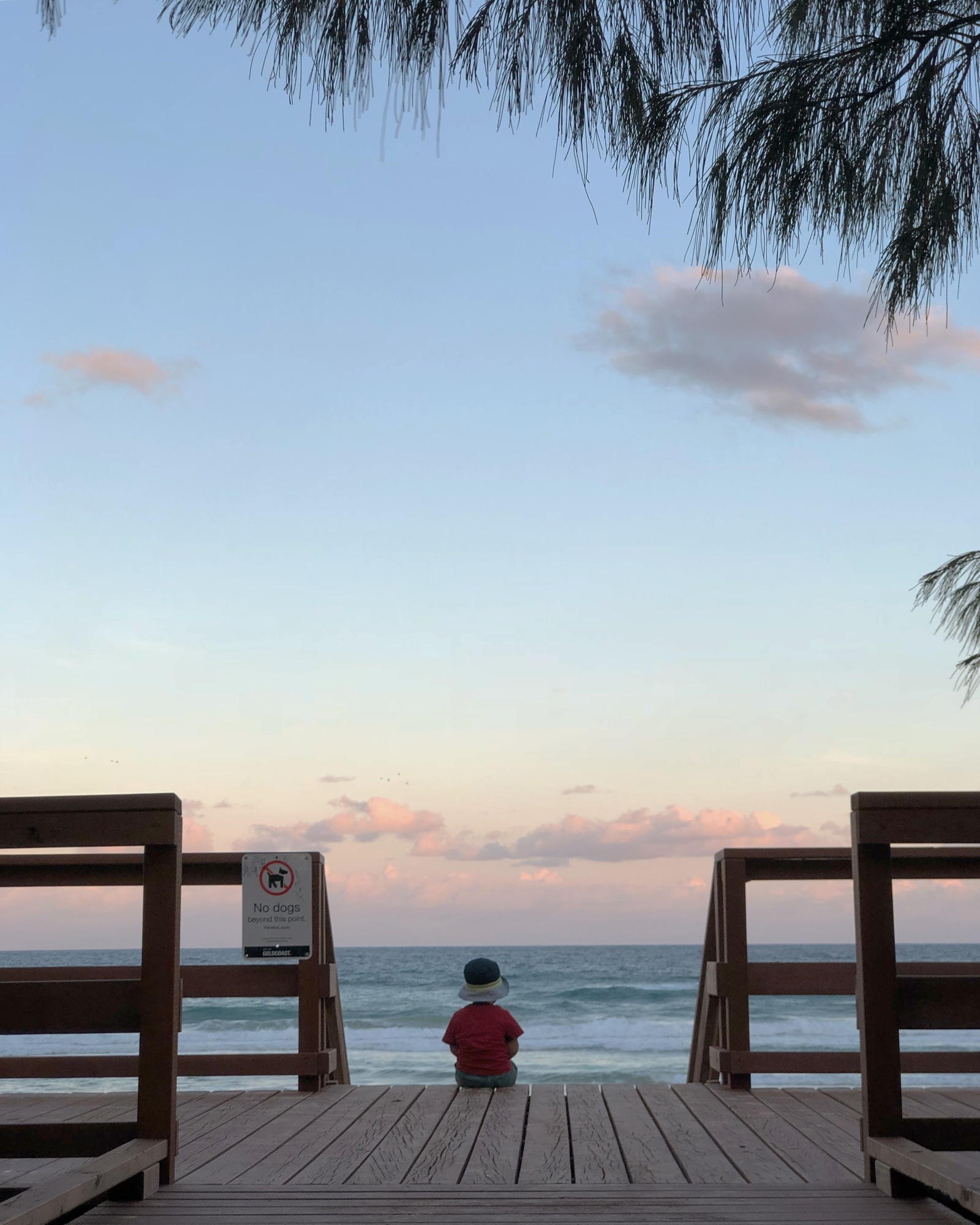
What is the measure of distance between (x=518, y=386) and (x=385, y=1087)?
1390 centimetres

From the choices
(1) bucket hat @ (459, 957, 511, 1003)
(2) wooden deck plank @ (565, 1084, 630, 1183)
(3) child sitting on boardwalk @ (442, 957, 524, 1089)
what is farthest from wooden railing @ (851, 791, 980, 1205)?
(1) bucket hat @ (459, 957, 511, 1003)

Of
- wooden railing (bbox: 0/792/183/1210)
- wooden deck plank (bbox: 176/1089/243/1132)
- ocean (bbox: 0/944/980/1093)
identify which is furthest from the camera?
ocean (bbox: 0/944/980/1093)

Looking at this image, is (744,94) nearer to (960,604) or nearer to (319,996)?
(960,604)

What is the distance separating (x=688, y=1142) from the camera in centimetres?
412

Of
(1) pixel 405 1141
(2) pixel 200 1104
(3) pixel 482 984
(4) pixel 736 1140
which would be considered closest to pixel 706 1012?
(3) pixel 482 984

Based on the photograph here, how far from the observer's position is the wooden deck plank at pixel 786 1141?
3.52 m

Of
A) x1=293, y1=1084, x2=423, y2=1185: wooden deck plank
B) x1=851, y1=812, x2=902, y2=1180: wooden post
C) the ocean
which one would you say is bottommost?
the ocean

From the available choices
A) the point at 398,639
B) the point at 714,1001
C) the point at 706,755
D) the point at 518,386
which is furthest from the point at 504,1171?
the point at 706,755

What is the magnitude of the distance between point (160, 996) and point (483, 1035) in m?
2.55

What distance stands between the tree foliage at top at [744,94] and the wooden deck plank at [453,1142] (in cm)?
297

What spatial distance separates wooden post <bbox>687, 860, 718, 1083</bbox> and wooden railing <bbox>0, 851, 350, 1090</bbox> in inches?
68.0

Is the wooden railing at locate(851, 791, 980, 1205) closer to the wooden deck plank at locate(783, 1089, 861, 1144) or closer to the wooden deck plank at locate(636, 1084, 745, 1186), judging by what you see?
the wooden deck plank at locate(636, 1084, 745, 1186)

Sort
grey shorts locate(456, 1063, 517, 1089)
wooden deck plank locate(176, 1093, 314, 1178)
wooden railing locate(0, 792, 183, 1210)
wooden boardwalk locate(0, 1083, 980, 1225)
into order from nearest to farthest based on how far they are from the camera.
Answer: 1. wooden boardwalk locate(0, 1083, 980, 1225)
2. wooden railing locate(0, 792, 183, 1210)
3. wooden deck plank locate(176, 1093, 314, 1178)
4. grey shorts locate(456, 1063, 517, 1089)

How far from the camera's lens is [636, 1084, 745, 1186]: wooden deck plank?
3535 mm
